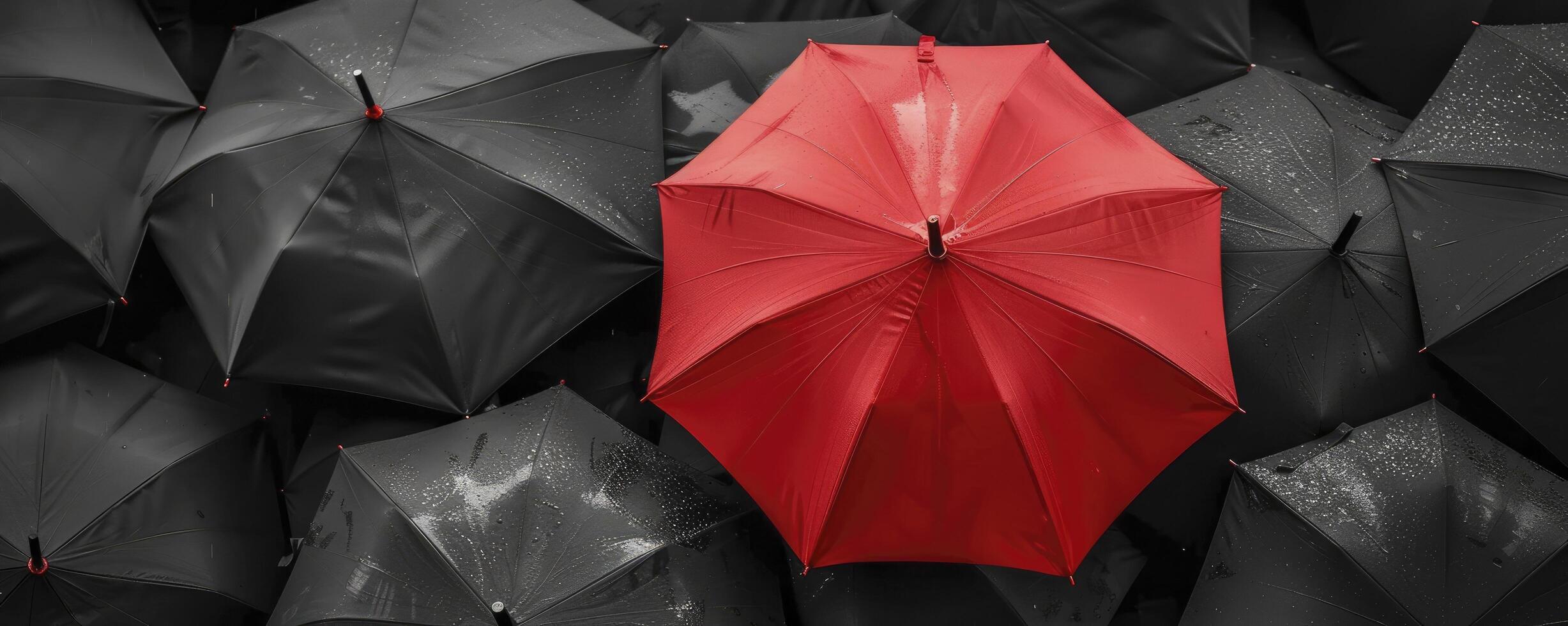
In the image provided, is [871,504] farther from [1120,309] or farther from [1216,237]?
[1216,237]

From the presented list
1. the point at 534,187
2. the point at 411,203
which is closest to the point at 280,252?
the point at 411,203

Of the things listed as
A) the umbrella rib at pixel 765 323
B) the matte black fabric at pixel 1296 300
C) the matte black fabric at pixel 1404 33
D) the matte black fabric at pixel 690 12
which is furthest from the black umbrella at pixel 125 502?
the matte black fabric at pixel 1404 33

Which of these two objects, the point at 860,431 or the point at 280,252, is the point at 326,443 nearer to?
the point at 280,252

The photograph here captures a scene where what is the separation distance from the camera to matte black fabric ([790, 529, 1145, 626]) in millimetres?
3400

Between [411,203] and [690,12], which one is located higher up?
[690,12]

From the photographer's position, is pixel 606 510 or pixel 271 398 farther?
pixel 271 398

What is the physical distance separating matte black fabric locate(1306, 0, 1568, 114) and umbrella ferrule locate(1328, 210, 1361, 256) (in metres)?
1.20

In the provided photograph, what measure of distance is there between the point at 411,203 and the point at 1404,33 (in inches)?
141

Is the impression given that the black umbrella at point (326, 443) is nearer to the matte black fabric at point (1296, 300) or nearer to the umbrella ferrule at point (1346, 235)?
the matte black fabric at point (1296, 300)

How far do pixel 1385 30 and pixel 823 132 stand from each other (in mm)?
2424

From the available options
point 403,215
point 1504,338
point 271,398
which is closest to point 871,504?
point 403,215

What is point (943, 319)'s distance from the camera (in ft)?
9.36

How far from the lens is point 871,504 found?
3125mm

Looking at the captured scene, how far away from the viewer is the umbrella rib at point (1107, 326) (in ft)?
9.34
